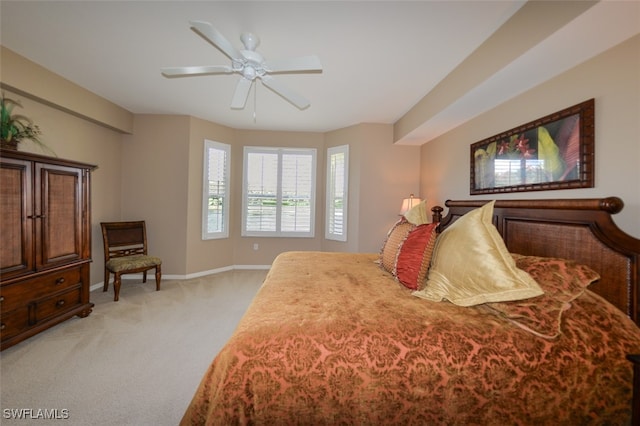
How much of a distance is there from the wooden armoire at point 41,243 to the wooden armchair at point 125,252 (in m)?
0.53

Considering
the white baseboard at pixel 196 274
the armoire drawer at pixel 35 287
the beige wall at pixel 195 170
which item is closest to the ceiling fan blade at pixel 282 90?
the beige wall at pixel 195 170

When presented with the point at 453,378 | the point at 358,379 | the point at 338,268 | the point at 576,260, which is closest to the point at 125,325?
the point at 338,268

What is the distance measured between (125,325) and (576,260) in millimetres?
3785

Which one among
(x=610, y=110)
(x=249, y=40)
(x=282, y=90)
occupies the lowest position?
(x=610, y=110)

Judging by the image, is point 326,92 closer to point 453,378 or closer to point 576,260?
point 576,260

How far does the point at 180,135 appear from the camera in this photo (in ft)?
14.0

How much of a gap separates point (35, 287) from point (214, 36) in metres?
2.69

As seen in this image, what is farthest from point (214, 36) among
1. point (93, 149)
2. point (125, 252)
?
point (125, 252)

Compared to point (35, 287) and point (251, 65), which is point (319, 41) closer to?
point (251, 65)

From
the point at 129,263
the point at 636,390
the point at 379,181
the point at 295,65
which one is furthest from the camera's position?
the point at 379,181

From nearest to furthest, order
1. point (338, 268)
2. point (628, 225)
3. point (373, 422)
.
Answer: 1. point (373, 422)
2. point (628, 225)
3. point (338, 268)

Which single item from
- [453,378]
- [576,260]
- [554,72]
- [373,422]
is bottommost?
[373,422]

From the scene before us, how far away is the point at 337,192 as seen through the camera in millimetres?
4711

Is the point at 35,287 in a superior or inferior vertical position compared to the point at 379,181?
inferior
